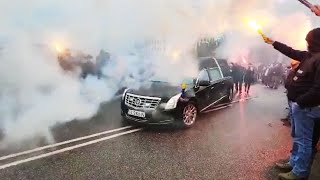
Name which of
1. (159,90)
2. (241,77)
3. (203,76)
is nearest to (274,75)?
(241,77)

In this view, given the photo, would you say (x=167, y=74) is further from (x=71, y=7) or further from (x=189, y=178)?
(x=189, y=178)

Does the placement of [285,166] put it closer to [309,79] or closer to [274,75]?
[309,79]

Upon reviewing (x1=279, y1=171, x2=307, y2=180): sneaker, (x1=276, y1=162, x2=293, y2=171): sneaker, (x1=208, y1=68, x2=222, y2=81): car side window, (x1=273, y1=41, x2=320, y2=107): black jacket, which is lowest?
(x1=276, y1=162, x2=293, y2=171): sneaker

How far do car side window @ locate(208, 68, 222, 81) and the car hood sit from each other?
1.59 meters

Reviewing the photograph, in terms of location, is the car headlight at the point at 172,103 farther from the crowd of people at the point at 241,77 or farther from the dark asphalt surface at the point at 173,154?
the crowd of people at the point at 241,77

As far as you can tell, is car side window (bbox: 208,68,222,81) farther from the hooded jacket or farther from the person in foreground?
the hooded jacket

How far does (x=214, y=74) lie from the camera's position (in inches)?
351

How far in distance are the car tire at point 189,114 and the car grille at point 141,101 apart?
68 centimetres

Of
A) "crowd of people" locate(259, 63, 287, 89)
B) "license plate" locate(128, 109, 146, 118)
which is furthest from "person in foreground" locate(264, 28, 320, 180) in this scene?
"crowd of people" locate(259, 63, 287, 89)

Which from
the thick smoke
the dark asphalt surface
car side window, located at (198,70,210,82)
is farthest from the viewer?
car side window, located at (198,70,210,82)

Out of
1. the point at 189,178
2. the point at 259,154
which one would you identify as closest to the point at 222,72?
the point at 259,154

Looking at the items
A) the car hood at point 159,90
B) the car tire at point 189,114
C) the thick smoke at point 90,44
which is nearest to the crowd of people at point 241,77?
the thick smoke at point 90,44

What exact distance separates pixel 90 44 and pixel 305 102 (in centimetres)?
475

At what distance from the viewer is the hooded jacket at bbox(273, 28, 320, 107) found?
13.2ft
